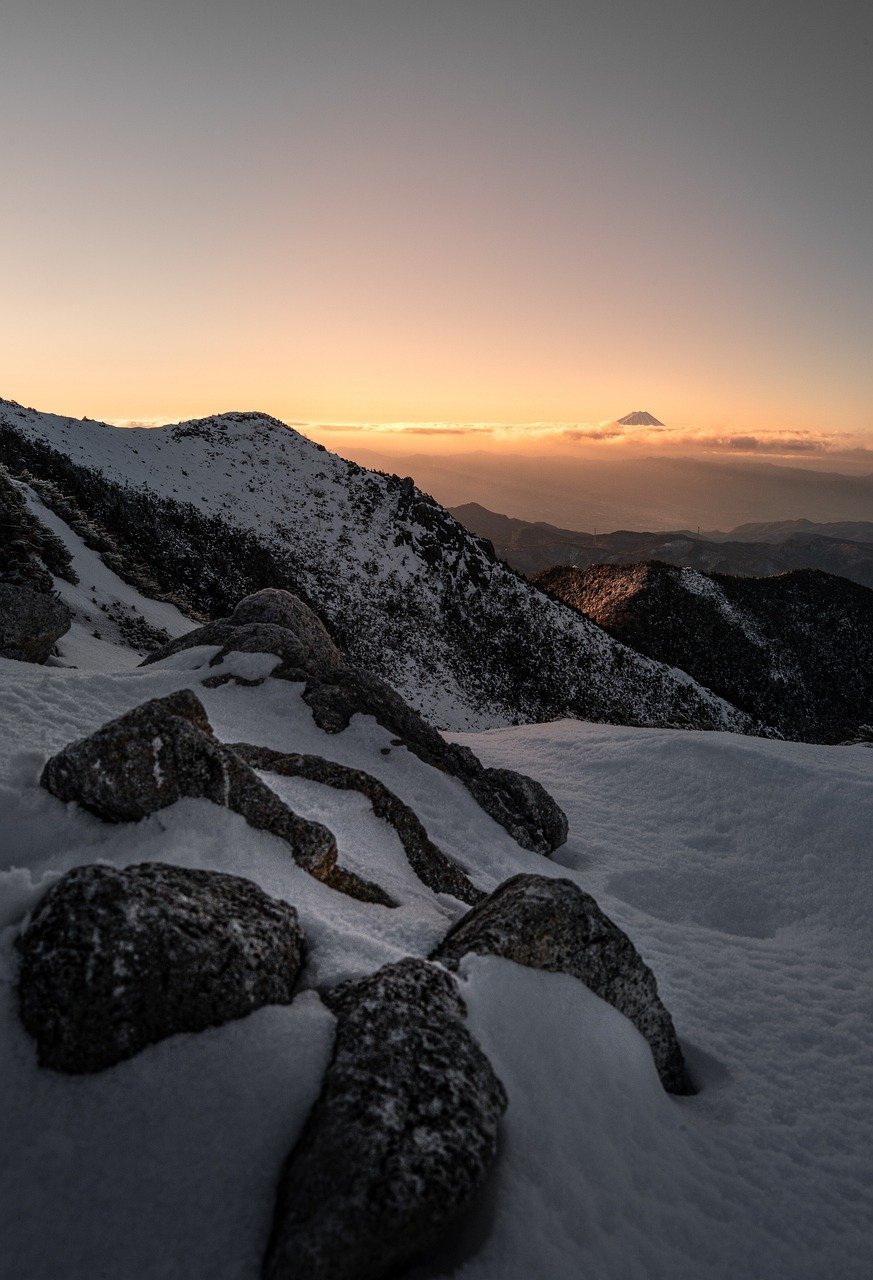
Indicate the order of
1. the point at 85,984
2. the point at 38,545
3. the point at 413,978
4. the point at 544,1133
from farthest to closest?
the point at 38,545
the point at 413,978
the point at 544,1133
the point at 85,984

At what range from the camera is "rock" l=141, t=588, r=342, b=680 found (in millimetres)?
11008

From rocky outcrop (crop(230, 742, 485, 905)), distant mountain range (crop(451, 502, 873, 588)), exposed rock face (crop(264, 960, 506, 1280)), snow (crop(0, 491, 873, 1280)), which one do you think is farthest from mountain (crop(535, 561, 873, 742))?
distant mountain range (crop(451, 502, 873, 588))

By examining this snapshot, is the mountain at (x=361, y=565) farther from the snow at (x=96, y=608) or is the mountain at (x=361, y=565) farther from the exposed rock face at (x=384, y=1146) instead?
the exposed rock face at (x=384, y=1146)

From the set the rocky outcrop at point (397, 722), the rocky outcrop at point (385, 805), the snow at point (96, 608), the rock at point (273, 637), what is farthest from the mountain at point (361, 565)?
the rocky outcrop at point (385, 805)

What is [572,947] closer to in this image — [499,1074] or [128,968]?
[499,1074]

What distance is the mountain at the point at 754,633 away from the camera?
4981 centimetres

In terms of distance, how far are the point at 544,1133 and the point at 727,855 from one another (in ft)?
30.2

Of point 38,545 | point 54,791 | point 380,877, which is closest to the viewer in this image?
point 54,791

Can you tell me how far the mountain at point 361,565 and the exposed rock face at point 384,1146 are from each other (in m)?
29.0

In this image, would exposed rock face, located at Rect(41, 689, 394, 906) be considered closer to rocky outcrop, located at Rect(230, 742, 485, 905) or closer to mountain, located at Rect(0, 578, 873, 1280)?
mountain, located at Rect(0, 578, 873, 1280)

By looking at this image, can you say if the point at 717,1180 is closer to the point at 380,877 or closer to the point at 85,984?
the point at 380,877

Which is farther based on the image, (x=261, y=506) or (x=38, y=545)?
(x=261, y=506)

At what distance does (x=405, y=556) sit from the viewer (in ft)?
143

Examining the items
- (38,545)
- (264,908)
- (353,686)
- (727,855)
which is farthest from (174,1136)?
(38,545)
